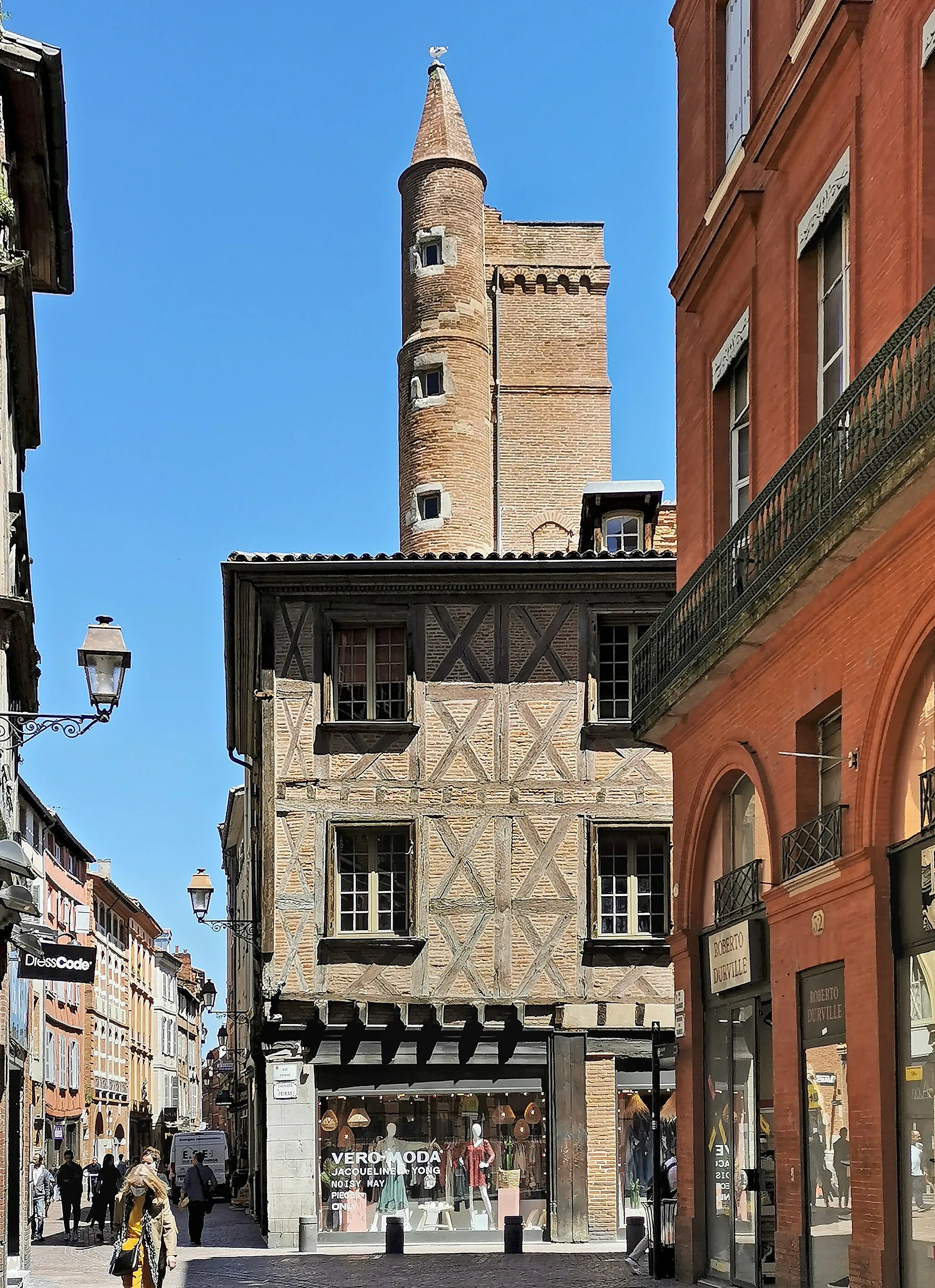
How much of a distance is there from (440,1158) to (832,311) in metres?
15.8

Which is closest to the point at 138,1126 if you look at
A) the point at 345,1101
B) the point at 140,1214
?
the point at 345,1101

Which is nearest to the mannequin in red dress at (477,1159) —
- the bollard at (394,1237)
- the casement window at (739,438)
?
the bollard at (394,1237)

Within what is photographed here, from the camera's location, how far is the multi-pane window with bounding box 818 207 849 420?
48.3 feet

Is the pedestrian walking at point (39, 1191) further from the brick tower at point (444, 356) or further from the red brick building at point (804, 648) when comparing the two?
the red brick building at point (804, 648)

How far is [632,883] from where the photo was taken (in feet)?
88.9

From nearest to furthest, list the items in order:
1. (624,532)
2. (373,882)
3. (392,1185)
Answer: (392,1185) < (373,882) < (624,532)

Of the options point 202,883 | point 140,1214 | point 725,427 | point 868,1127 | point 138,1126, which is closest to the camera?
point 868,1127

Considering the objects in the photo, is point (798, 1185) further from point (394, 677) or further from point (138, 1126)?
point (138, 1126)

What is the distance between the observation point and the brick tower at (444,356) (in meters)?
43.2

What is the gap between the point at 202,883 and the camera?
3450cm

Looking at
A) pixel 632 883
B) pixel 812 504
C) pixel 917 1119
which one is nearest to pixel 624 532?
pixel 632 883

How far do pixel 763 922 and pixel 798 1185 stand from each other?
7.87 ft

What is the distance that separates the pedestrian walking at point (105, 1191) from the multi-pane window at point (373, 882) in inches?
285

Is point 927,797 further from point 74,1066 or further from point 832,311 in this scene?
point 74,1066
